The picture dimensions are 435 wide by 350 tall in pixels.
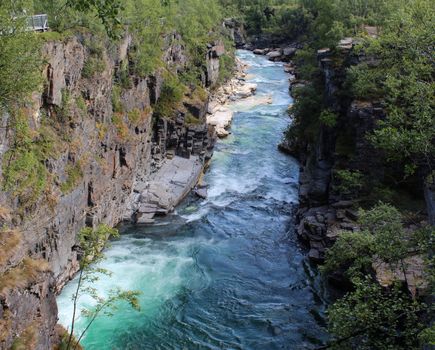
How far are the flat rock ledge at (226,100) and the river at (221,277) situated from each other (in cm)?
958

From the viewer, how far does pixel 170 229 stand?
34094 millimetres

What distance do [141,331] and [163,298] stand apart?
3008 mm

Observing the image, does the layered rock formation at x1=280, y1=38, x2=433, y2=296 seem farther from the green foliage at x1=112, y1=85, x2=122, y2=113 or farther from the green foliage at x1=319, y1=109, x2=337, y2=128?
the green foliage at x1=112, y1=85, x2=122, y2=113

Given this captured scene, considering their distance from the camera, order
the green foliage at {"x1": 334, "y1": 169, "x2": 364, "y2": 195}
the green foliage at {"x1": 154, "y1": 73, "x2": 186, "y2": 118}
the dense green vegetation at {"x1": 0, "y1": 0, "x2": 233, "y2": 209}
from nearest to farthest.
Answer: the dense green vegetation at {"x1": 0, "y1": 0, "x2": 233, "y2": 209} → the green foliage at {"x1": 334, "y1": 169, "x2": 364, "y2": 195} → the green foliage at {"x1": 154, "y1": 73, "x2": 186, "y2": 118}

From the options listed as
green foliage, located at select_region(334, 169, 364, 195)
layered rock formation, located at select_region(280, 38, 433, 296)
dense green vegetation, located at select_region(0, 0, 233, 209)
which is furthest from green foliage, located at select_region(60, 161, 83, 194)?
green foliage, located at select_region(334, 169, 364, 195)

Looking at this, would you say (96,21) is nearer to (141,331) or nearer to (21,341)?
(141,331)

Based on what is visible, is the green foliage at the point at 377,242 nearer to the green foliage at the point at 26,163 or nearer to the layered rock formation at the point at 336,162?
the layered rock formation at the point at 336,162

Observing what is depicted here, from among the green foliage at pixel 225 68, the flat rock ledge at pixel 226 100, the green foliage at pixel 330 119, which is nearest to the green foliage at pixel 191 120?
the flat rock ledge at pixel 226 100

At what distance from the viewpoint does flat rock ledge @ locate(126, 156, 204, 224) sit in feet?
115

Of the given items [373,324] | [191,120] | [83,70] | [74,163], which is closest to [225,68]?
[191,120]

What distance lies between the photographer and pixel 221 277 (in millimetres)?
28953

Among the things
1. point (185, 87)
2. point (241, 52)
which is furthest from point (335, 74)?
point (241, 52)

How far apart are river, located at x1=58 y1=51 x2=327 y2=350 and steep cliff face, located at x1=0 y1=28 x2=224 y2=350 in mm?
2961

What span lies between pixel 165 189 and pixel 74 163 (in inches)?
446
